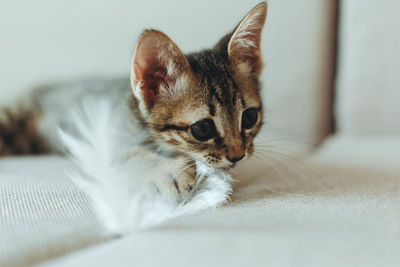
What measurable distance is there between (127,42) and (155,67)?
0.57 m

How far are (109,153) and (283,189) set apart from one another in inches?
13.7

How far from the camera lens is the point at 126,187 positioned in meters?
0.59

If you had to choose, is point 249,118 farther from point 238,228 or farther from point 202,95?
point 238,228

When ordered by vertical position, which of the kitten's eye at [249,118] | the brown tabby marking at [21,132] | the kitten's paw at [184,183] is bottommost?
the brown tabby marking at [21,132]

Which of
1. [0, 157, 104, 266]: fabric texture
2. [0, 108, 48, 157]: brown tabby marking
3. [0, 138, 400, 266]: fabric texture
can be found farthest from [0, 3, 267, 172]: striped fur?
[0, 108, 48, 157]: brown tabby marking

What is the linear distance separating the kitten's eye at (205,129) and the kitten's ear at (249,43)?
0.56 feet

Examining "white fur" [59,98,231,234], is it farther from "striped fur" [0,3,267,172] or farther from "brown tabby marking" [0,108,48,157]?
"brown tabby marking" [0,108,48,157]

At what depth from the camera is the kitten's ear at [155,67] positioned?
691 mm

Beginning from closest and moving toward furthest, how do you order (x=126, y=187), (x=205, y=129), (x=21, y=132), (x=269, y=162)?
(x=126, y=187), (x=205, y=129), (x=269, y=162), (x=21, y=132)

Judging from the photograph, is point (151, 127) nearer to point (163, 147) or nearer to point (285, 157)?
point (163, 147)

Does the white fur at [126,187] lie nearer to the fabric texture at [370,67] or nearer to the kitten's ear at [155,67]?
the kitten's ear at [155,67]

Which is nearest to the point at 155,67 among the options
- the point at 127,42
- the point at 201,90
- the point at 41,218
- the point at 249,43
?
the point at 201,90

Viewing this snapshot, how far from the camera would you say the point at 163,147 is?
30.8 inches

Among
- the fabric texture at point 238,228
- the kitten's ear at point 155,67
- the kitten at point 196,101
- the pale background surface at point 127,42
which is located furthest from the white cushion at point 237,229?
the pale background surface at point 127,42
